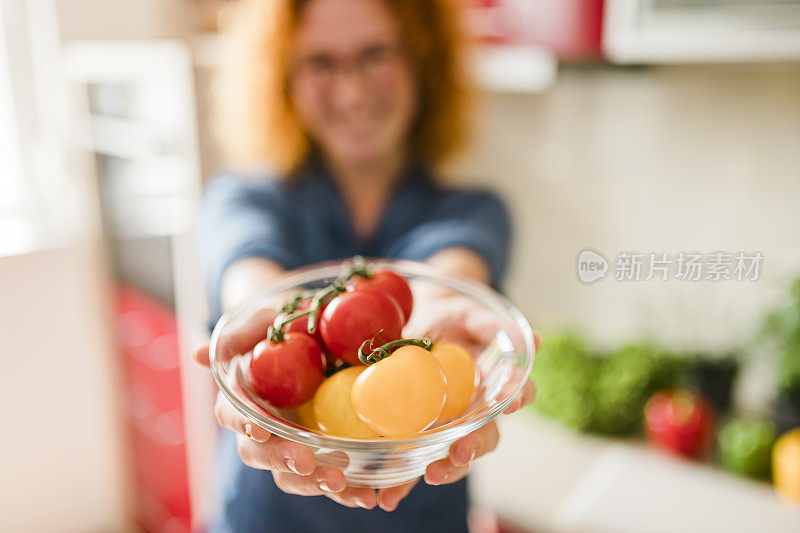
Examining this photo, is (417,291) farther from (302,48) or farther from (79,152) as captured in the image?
(79,152)

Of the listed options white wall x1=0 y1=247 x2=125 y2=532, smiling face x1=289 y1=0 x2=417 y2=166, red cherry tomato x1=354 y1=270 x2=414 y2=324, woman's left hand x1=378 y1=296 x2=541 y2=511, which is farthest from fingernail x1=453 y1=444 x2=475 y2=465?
white wall x1=0 y1=247 x2=125 y2=532

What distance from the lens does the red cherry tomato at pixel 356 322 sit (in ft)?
1.19

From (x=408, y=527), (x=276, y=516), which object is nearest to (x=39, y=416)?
Result: (x=276, y=516)

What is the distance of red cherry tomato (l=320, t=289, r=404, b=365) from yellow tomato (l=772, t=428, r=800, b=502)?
717 mm

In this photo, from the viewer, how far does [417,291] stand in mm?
508

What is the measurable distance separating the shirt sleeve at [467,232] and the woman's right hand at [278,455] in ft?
1.07

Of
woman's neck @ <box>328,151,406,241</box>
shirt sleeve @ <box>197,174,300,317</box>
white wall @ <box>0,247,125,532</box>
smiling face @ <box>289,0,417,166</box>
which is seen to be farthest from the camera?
white wall @ <box>0,247,125,532</box>

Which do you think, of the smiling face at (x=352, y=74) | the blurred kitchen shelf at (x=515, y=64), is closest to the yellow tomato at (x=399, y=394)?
the smiling face at (x=352, y=74)

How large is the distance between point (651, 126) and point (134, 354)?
136 cm

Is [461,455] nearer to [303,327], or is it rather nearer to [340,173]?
[303,327]

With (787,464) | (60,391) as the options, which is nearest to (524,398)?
(787,464)

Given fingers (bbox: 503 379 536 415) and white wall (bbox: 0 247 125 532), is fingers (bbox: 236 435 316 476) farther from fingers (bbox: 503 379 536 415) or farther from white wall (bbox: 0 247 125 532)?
white wall (bbox: 0 247 125 532)

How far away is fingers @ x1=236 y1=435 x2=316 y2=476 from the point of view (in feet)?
1.08

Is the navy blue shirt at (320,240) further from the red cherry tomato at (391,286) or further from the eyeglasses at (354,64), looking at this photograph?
the red cherry tomato at (391,286)
